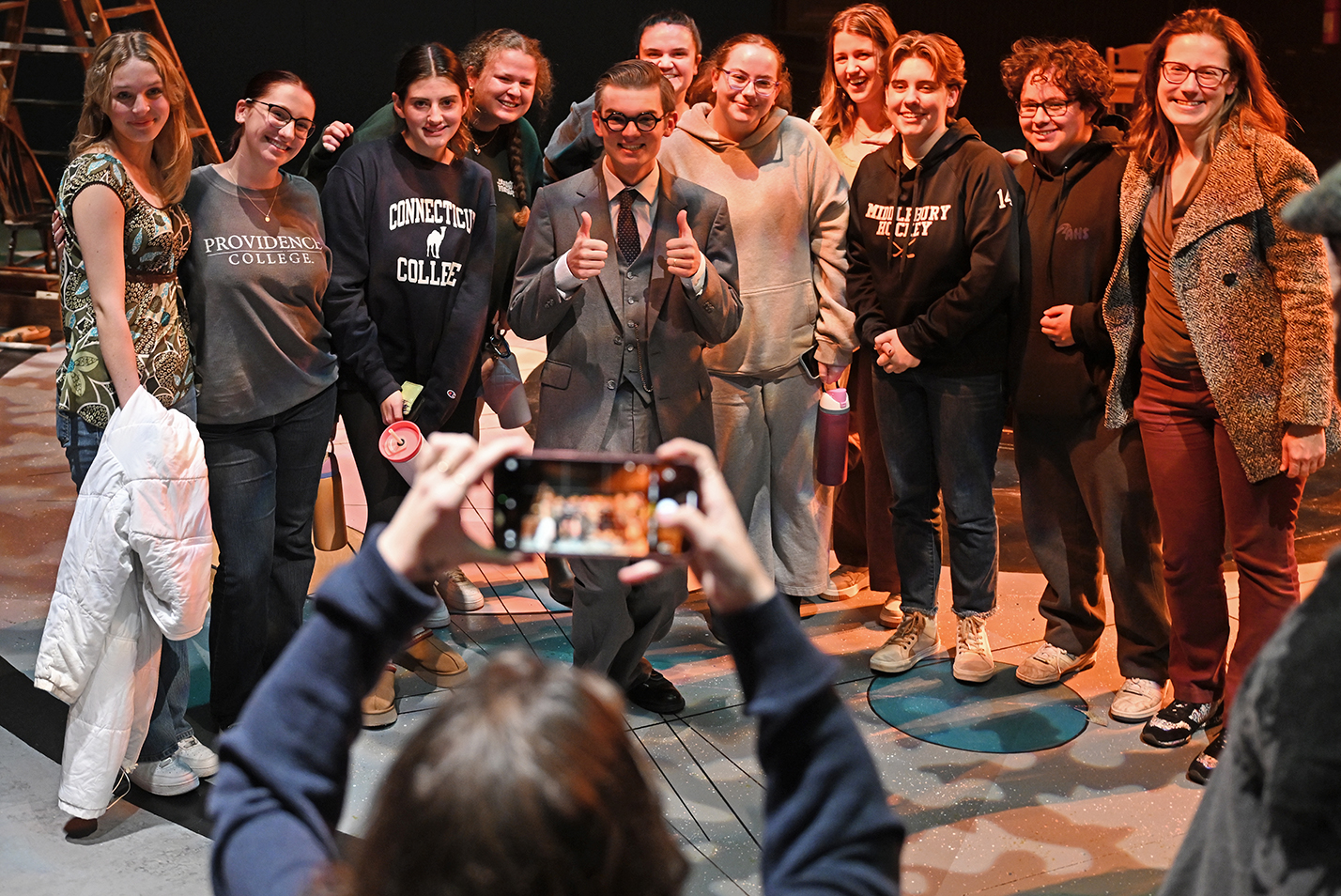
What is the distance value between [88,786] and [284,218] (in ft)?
4.28

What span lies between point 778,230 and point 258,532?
5.07 ft

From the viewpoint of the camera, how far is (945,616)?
3924mm

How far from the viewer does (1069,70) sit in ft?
10.6

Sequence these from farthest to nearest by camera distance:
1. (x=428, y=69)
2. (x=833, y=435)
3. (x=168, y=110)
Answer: (x=833, y=435)
(x=428, y=69)
(x=168, y=110)

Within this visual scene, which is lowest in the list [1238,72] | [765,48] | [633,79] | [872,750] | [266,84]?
[872,750]

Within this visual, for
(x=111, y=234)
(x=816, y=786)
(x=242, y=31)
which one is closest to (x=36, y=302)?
(x=242, y=31)

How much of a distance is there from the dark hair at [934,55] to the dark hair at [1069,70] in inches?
5.0

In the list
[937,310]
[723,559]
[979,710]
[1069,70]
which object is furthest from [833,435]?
[723,559]

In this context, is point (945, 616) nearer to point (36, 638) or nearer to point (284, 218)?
point (284, 218)

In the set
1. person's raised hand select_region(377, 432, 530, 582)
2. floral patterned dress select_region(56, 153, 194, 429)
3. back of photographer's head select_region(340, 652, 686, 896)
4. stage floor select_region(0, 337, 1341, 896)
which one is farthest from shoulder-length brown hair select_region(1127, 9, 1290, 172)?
back of photographer's head select_region(340, 652, 686, 896)

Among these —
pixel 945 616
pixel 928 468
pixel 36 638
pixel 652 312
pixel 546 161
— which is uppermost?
pixel 546 161

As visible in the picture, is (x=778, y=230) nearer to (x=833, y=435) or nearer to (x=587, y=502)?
(x=833, y=435)

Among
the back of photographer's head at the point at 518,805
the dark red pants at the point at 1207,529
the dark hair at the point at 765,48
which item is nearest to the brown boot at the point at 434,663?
the dark hair at the point at 765,48

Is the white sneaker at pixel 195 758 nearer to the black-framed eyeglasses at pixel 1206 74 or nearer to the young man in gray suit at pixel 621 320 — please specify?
the young man in gray suit at pixel 621 320
